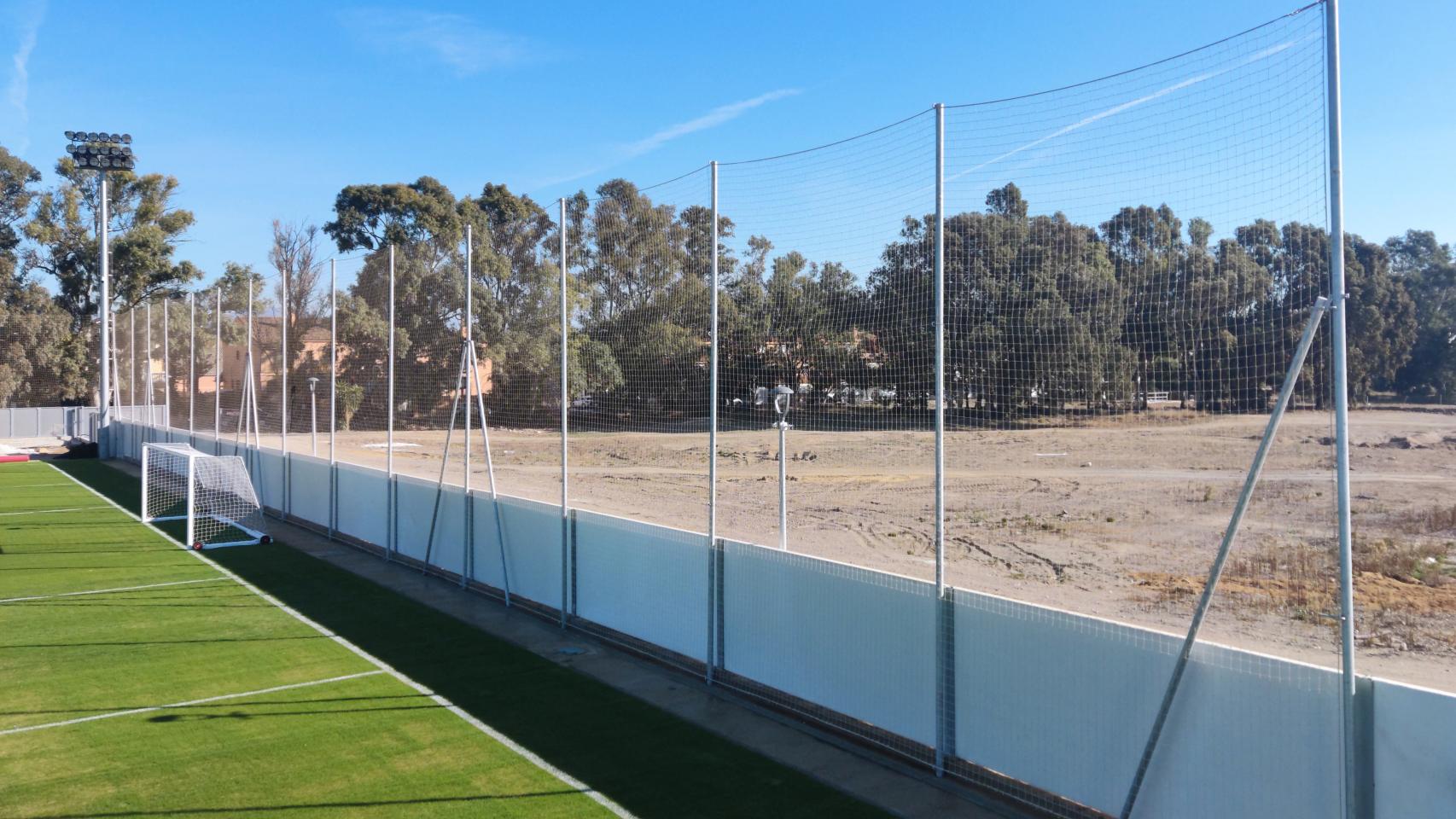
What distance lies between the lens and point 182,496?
61.5 feet

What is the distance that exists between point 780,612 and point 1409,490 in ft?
69.9

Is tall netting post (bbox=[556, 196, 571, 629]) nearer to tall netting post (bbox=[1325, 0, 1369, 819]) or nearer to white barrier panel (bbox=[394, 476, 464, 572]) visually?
white barrier panel (bbox=[394, 476, 464, 572])

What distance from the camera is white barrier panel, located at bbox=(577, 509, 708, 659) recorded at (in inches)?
314

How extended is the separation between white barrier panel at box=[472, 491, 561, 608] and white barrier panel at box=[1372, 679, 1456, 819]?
7242mm

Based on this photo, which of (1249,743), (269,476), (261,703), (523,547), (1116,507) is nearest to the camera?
(1249,743)

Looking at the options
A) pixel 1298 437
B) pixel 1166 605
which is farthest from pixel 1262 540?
pixel 1298 437

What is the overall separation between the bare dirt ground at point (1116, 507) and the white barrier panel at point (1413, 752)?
6.04 feet

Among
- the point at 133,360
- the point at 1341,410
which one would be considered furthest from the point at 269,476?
the point at 1341,410

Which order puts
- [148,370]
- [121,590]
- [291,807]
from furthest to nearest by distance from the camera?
[148,370], [121,590], [291,807]

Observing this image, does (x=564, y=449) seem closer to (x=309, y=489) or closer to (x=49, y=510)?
Result: (x=309, y=489)

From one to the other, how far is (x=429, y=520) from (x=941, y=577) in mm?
8288

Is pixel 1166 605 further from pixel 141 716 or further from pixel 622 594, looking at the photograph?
pixel 141 716

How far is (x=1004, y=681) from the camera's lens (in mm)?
5531

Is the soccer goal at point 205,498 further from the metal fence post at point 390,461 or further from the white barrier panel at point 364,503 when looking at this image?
the metal fence post at point 390,461
